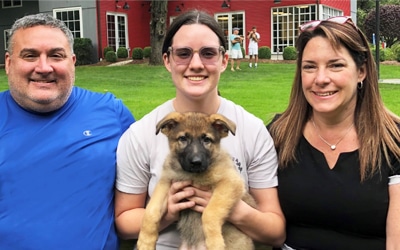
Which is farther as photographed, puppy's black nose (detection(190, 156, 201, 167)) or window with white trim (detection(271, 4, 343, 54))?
window with white trim (detection(271, 4, 343, 54))

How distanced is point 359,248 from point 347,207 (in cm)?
32

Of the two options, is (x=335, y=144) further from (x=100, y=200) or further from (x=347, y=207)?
(x=100, y=200)

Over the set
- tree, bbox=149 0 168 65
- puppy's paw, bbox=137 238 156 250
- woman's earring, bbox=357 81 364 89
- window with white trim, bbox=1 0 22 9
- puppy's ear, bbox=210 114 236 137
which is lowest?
puppy's paw, bbox=137 238 156 250

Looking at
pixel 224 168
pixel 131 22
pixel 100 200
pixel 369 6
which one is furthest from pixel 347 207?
pixel 369 6

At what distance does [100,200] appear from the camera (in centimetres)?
371

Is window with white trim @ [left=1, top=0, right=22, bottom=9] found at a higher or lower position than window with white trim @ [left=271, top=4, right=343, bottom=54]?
higher

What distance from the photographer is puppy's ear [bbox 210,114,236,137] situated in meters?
3.37

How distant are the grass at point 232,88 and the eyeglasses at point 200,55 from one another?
3.74 meters

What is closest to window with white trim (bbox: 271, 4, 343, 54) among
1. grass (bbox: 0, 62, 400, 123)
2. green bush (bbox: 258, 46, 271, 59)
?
green bush (bbox: 258, 46, 271, 59)

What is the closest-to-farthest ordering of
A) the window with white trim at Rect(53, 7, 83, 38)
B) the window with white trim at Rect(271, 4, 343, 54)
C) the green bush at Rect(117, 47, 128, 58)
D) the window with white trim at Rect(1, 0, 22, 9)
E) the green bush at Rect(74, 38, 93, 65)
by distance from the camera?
the green bush at Rect(74, 38, 93, 65)
the green bush at Rect(117, 47, 128, 58)
the window with white trim at Rect(271, 4, 343, 54)
the window with white trim at Rect(53, 7, 83, 38)
the window with white trim at Rect(1, 0, 22, 9)

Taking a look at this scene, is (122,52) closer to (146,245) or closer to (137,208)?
(137,208)

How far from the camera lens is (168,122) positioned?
351cm

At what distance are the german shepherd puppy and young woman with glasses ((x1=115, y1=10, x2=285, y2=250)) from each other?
0.07 meters

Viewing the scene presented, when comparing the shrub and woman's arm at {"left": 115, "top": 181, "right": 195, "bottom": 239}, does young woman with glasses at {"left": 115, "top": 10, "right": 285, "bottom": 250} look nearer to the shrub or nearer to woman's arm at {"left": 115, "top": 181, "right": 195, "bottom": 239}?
woman's arm at {"left": 115, "top": 181, "right": 195, "bottom": 239}
